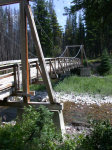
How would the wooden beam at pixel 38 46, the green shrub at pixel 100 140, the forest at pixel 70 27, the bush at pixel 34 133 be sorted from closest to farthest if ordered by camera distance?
the bush at pixel 34 133 → the green shrub at pixel 100 140 → the wooden beam at pixel 38 46 → the forest at pixel 70 27

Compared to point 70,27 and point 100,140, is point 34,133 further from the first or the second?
point 70,27

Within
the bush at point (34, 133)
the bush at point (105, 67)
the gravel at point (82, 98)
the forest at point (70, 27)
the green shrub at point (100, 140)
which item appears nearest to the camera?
the bush at point (34, 133)

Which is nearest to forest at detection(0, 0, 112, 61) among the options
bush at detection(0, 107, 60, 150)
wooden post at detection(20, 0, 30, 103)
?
wooden post at detection(20, 0, 30, 103)

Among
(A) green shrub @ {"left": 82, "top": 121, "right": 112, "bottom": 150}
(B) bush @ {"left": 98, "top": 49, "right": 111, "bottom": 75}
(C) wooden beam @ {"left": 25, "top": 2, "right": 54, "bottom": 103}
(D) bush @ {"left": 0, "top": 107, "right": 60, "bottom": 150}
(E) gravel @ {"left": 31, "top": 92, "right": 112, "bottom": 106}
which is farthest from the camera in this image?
(B) bush @ {"left": 98, "top": 49, "right": 111, "bottom": 75}

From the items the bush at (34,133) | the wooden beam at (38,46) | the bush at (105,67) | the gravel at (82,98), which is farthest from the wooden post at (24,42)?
the bush at (105,67)

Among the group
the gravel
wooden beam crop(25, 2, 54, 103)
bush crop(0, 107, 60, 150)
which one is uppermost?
wooden beam crop(25, 2, 54, 103)

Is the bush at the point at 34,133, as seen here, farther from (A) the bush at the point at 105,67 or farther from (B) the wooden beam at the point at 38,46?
(A) the bush at the point at 105,67

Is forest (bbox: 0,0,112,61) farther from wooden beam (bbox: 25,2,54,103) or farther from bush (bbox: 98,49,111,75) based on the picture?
bush (bbox: 98,49,111,75)

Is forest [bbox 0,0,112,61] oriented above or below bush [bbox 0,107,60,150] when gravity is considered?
above

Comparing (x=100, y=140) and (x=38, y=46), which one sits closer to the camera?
(x=100, y=140)

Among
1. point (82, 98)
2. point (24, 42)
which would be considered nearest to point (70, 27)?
point (82, 98)

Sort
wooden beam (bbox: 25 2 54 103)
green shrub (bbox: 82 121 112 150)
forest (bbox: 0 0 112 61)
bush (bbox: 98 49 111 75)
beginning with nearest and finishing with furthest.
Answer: green shrub (bbox: 82 121 112 150) → wooden beam (bbox: 25 2 54 103) → forest (bbox: 0 0 112 61) → bush (bbox: 98 49 111 75)

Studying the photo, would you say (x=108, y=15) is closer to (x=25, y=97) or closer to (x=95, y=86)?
(x=25, y=97)

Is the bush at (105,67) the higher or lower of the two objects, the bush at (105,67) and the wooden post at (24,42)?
the lower
